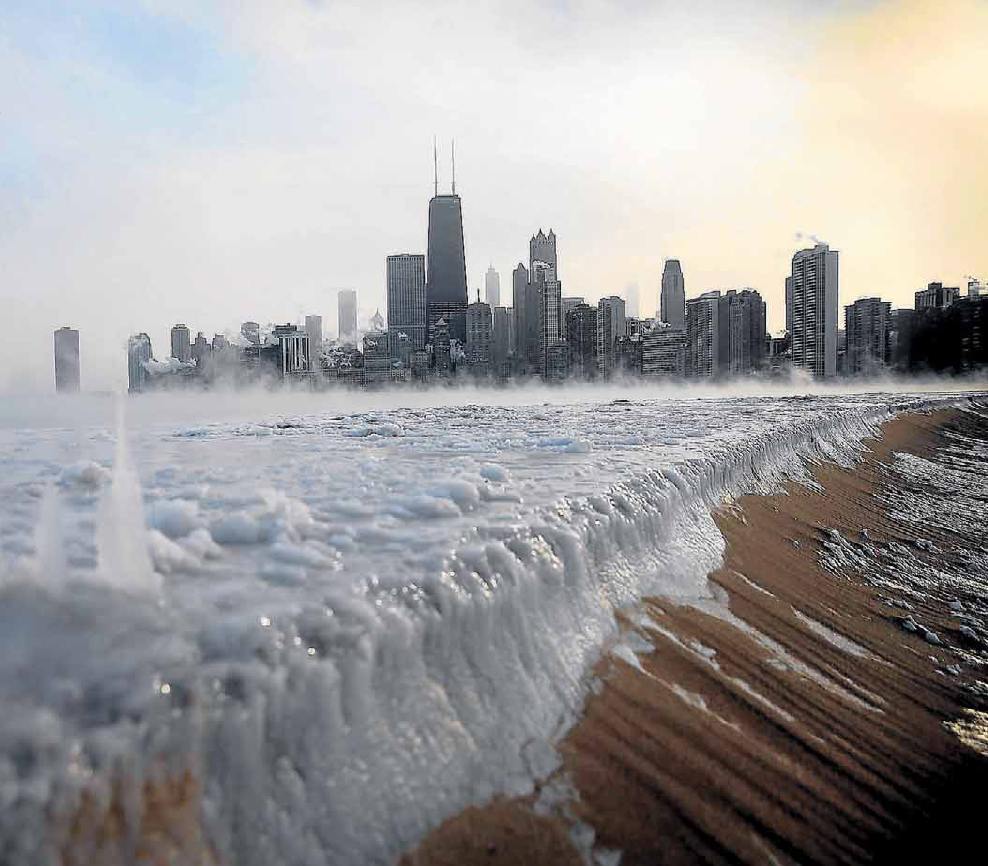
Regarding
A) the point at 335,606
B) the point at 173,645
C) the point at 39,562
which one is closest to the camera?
the point at 173,645

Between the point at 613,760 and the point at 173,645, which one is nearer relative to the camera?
the point at 173,645

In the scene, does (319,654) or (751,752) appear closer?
(319,654)

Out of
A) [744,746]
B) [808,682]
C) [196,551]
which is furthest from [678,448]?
[196,551]

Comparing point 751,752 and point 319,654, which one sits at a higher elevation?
point 319,654

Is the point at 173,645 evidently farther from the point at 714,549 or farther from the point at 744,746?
the point at 714,549
